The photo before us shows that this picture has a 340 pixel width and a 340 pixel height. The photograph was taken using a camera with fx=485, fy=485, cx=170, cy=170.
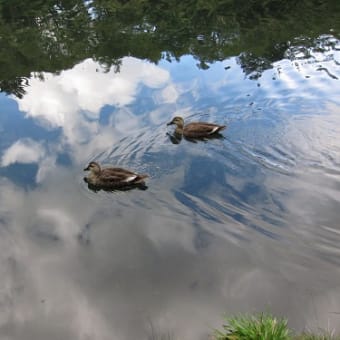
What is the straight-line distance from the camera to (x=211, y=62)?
1544cm

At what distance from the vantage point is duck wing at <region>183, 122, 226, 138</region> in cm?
1030

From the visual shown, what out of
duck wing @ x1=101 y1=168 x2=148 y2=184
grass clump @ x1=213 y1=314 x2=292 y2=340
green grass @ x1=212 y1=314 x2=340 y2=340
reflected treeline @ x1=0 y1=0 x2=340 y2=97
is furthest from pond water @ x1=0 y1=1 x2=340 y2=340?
grass clump @ x1=213 y1=314 x2=292 y2=340

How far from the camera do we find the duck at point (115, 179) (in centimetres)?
892

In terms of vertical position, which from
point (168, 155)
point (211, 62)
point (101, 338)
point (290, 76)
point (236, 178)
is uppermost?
point (211, 62)

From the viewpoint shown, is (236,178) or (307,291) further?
(236,178)

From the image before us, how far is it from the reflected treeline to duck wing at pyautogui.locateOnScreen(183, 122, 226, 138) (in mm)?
3653

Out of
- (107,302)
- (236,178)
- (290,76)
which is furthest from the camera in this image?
(290,76)

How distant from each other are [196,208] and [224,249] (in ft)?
4.06

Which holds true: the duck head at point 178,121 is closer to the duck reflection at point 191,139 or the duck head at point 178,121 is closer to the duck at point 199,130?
the duck at point 199,130

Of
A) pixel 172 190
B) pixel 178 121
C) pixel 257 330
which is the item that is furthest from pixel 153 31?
pixel 257 330

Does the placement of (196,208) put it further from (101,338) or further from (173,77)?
(173,77)

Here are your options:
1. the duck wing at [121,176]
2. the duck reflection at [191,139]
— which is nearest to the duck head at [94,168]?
the duck wing at [121,176]

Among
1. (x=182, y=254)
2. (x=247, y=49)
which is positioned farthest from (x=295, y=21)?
(x=182, y=254)

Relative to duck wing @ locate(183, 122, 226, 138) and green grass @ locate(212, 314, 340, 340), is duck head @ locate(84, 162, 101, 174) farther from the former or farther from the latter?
green grass @ locate(212, 314, 340, 340)
